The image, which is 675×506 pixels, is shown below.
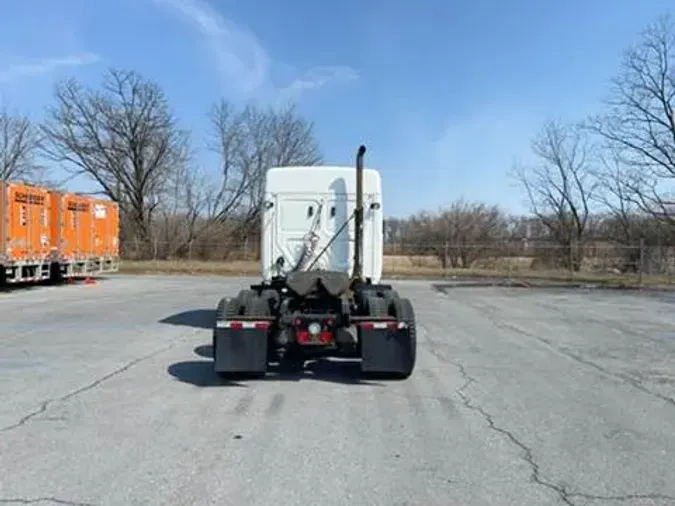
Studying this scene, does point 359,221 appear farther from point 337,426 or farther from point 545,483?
point 545,483

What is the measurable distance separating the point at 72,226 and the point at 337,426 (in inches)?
905

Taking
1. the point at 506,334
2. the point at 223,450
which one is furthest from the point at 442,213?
the point at 223,450

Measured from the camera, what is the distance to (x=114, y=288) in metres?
25.6

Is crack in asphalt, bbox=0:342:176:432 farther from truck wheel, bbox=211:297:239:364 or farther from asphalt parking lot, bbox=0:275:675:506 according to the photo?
truck wheel, bbox=211:297:239:364

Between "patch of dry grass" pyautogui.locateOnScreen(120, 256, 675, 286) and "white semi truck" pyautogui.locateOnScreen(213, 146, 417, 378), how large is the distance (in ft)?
80.4

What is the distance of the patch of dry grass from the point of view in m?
35.3

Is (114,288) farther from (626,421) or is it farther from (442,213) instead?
(442,213)

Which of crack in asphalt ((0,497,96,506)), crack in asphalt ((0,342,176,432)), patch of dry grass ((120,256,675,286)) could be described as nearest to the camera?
crack in asphalt ((0,497,96,506))

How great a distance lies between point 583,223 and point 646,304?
1190 inches

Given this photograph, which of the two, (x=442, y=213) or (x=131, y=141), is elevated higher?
(x=131, y=141)

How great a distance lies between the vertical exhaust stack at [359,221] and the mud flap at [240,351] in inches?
126

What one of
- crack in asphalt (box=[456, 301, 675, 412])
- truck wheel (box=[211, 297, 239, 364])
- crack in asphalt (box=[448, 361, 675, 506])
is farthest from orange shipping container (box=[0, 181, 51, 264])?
crack in asphalt (box=[448, 361, 675, 506])

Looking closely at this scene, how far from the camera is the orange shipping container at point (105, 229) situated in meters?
29.4

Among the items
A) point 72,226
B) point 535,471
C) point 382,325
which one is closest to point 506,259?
point 72,226
